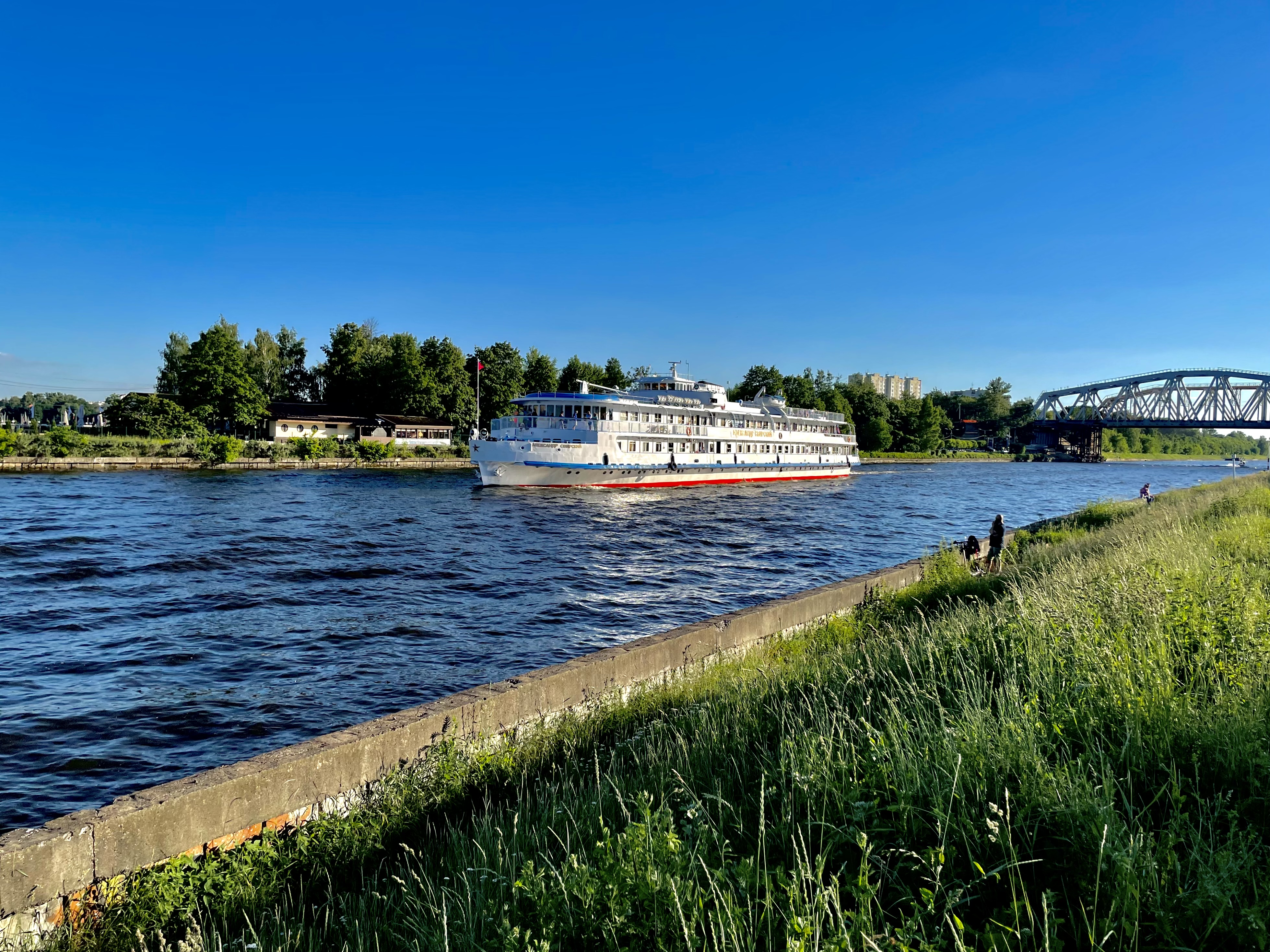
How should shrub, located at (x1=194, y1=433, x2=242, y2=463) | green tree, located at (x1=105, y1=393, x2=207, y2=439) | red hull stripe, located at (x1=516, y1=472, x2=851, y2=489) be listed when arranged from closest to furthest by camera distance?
red hull stripe, located at (x1=516, y1=472, x2=851, y2=489)
shrub, located at (x1=194, y1=433, x2=242, y2=463)
green tree, located at (x1=105, y1=393, x2=207, y2=439)

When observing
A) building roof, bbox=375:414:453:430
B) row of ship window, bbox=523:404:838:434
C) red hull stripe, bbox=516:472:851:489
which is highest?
building roof, bbox=375:414:453:430

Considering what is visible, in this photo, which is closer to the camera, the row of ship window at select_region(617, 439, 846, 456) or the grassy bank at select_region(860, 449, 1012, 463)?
the row of ship window at select_region(617, 439, 846, 456)

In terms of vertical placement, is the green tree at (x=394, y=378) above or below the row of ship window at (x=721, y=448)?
above

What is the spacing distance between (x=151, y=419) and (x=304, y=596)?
61.1 metres

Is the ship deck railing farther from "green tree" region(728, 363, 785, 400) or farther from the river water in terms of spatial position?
"green tree" region(728, 363, 785, 400)

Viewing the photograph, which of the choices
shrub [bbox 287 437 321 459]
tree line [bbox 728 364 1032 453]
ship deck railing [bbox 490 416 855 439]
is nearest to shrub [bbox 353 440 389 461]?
shrub [bbox 287 437 321 459]

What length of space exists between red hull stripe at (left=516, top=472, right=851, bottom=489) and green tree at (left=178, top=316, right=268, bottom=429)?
42.5m

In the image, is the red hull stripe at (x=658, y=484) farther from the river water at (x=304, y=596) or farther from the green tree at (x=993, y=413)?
the green tree at (x=993, y=413)

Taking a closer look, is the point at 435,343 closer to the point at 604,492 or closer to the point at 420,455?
the point at 420,455

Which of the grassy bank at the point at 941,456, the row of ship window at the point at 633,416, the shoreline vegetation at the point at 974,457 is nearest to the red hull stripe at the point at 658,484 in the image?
the row of ship window at the point at 633,416

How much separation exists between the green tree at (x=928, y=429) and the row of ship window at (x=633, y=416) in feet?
283

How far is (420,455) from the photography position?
76.9 meters

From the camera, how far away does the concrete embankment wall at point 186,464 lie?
49.6 meters

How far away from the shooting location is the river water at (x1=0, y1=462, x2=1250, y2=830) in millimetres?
9203
